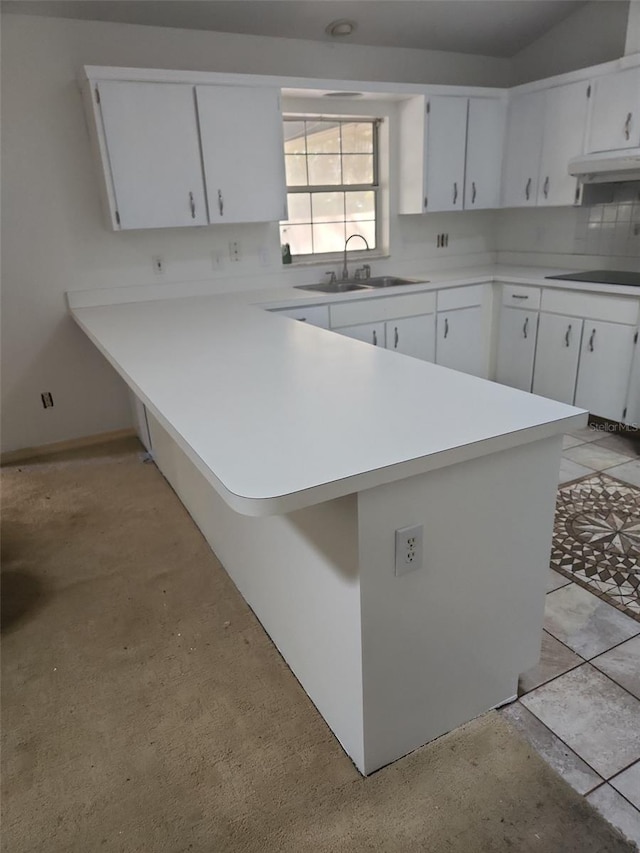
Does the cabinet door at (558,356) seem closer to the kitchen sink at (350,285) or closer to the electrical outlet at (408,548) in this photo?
the kitchen sink at (350,285)

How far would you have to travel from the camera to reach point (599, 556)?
240 cm

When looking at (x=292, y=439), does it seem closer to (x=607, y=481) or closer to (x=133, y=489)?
(x=133, y=489)

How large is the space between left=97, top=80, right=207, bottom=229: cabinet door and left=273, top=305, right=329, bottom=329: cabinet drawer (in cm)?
74

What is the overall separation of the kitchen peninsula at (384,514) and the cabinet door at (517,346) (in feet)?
8.06

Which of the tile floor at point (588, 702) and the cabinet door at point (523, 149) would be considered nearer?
the tile floor at point (588, 702)

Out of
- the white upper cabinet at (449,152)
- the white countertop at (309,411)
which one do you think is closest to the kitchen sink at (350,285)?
the white upper cabinet at (449,152)

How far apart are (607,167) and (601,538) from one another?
2.17 meters

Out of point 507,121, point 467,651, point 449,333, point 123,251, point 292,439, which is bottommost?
point 467,651

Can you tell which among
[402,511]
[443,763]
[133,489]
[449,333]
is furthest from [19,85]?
[443,763]


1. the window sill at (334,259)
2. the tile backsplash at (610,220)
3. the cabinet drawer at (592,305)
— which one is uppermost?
the tile backsplash at (610,220)

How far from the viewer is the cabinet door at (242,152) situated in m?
3.24

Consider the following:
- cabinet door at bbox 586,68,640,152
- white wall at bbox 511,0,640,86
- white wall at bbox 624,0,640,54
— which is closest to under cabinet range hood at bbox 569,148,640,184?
cabinet door at bbox 586,68,640,152

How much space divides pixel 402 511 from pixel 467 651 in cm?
53

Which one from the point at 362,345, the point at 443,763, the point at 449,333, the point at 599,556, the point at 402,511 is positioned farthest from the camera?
the point at 449,333
